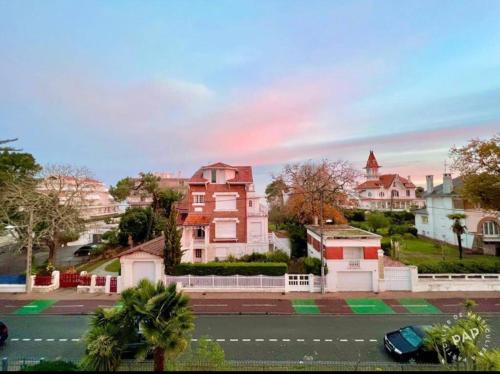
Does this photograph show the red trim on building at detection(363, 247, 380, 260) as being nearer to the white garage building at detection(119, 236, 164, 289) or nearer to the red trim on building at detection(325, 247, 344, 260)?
the red trim on building at detection(325, 247, 344, 260)

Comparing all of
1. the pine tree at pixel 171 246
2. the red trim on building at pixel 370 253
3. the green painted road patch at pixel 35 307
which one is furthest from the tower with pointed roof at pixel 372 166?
the green painted road patch at pixel 35 307

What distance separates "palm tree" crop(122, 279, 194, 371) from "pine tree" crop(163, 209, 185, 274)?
14404 millimetres

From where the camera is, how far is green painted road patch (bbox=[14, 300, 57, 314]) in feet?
67.2

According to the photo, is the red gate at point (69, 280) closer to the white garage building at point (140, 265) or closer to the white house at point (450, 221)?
the white garage building at point (140, 265)

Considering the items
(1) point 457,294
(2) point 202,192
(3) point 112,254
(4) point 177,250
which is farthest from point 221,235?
(1) point 457,294

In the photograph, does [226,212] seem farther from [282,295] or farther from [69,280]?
[69,280]

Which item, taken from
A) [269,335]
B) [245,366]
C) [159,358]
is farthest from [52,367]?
[269,335]

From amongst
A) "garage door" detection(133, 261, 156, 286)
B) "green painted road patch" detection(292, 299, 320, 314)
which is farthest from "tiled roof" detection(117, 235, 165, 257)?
"green painted road patch" detection(292, 299, 320, 314)

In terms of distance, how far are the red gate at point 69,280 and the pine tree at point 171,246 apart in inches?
311

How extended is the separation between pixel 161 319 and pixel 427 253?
38503 millimetres

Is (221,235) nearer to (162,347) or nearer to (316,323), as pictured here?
(316,323)

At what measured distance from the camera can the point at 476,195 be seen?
97.0ft

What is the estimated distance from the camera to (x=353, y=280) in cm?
2436

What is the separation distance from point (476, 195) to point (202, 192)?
90.8 feet
